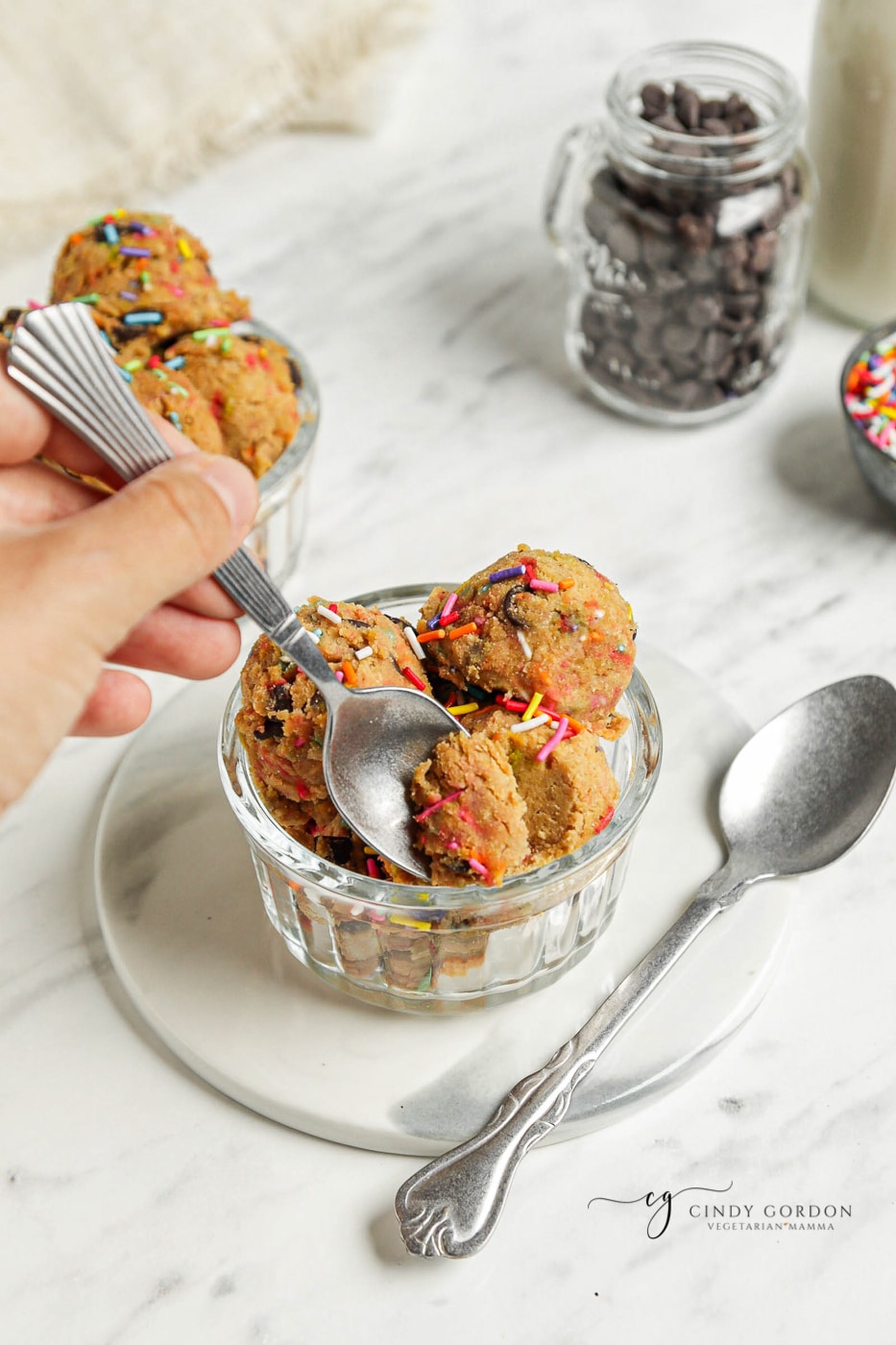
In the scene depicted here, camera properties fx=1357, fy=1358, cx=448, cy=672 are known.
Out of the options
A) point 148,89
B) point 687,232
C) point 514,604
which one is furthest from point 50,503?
point 148,89

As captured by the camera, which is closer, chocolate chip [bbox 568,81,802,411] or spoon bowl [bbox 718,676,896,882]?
spoon bowl [bbox 718,676,896,882]

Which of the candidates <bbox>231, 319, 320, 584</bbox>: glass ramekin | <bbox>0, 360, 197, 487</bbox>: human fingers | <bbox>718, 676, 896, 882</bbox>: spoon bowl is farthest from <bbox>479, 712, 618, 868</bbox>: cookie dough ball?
<bbox>231, 319, 320, 584</bbox>: glass ramekin

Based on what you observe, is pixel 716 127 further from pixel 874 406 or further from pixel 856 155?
pixel 874 406

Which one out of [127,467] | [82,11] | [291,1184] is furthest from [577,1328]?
[82,11]

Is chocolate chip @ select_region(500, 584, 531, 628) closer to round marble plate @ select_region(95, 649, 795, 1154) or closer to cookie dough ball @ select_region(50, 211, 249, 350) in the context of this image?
round marble plate @ select_region(95, 649, 795, 1154)

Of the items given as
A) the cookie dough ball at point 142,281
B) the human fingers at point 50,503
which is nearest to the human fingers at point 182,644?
the human fingers at point 50,503

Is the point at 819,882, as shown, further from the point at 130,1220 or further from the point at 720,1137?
the point at 130,1220
